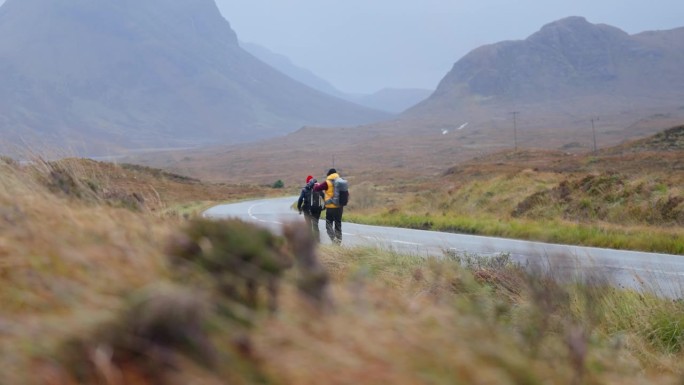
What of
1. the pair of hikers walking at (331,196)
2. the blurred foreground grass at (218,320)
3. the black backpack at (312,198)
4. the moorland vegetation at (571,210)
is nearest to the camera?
the blurred foreground grass at (218,320)

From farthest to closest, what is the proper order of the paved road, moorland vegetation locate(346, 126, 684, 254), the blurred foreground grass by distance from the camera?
moorland vegetation locate(346, 126, 684, 254), the paved road, the blurred foreground grass

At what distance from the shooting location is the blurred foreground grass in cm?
254

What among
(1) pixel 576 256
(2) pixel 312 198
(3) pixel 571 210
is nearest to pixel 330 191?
(2) pixel 312 198

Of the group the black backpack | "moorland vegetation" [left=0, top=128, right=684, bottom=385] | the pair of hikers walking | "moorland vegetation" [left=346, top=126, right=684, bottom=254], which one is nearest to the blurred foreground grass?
"moorland vegetation" [left=0, top=128, right=684, bottom=385]

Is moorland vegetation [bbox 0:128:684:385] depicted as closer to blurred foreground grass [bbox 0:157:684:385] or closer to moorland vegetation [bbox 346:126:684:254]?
blurred foreground grass [bbox 0:157:684:385]

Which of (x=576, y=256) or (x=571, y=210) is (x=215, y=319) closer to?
(x=576, y=256)

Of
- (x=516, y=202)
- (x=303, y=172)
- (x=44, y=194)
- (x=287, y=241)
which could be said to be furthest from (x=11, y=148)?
(x=303, y=172)

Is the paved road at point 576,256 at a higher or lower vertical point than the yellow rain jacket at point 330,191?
lower

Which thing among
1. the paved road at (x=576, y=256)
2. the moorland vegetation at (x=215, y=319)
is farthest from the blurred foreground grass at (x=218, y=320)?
the paved road at (x=576, y=256)

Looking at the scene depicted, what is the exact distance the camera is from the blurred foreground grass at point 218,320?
2.54 m

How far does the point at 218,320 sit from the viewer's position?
Result: 2.81 meters

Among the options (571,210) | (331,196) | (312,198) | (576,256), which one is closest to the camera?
(576,256)

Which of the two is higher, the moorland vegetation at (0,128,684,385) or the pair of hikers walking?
the moorland vegetation at (0,128,684,385)

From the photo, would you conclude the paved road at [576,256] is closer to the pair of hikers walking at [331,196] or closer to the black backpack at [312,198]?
the pair of hikers walking at [331,196]
